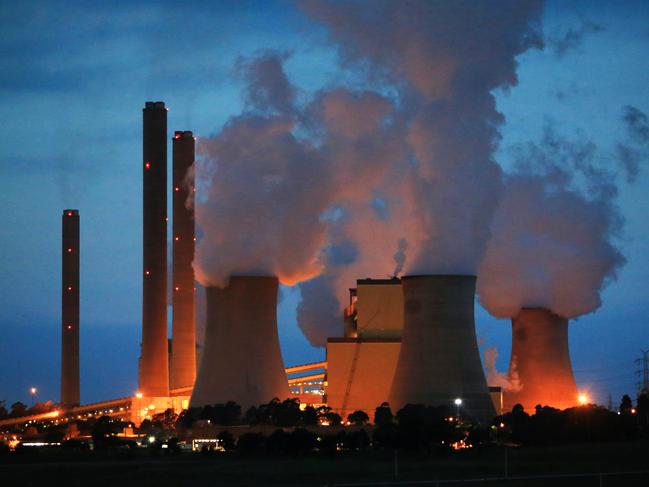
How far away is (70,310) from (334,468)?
46.8m

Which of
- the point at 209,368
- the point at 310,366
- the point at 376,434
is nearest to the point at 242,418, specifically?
the point at 209,368

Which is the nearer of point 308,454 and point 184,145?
point 308,454

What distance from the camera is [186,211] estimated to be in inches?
2982

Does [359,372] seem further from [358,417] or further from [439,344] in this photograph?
[439,344]

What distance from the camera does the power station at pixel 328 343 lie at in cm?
4788

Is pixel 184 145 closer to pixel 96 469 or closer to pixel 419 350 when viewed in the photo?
pixel 419 350

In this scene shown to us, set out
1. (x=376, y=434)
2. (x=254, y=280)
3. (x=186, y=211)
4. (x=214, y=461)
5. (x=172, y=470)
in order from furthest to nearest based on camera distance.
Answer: (x=186, y=211) → (x=254, y=280) → (x=376, y=434) → (x=214, y=461) → (x=172, y=470)

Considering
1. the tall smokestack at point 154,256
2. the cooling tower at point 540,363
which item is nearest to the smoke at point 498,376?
the cooling tower at point 540,363

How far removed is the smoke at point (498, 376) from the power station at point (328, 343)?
0.17 m

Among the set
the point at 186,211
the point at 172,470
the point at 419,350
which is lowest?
the point at 172,470

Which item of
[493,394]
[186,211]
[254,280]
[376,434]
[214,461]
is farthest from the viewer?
[186,211]

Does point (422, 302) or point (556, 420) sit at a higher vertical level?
point (422, 302)

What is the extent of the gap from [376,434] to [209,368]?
812 cm

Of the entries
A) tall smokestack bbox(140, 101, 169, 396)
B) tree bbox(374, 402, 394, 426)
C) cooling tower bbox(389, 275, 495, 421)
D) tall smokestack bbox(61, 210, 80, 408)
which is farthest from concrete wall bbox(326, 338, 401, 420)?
tall smokestack bbox(61, 210, 80, 408)
